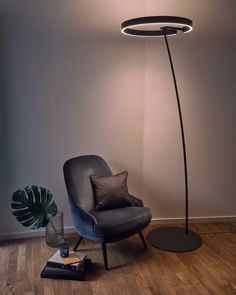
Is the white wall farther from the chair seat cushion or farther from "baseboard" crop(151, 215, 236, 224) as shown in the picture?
the chair seat cushion

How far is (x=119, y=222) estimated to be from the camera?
2.87m

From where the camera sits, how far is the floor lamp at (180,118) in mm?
2791

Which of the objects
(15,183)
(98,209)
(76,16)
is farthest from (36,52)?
(98,209)

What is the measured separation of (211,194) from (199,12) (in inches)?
76.2

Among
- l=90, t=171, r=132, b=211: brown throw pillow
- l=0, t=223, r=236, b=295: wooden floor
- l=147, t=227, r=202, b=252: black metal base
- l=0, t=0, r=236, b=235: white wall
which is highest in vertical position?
l=0, t=0, r=236, b=235: white wall

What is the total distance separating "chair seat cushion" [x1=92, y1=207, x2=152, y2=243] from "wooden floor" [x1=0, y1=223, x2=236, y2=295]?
291mm

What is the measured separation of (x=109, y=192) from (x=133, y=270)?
Result: 0.70 metres

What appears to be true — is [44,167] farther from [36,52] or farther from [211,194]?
[211,194]

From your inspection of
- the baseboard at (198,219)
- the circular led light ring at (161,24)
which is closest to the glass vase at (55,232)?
the baseboard at (198,219)

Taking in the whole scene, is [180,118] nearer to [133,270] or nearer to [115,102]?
[115,102]

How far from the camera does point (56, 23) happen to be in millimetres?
3309

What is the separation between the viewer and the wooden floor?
8.52 feet

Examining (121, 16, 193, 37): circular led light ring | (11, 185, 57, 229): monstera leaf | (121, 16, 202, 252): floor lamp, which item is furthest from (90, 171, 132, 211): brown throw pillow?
(121, 16, 193, 37): circular led light ring

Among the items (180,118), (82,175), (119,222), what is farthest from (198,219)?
(82,175)
